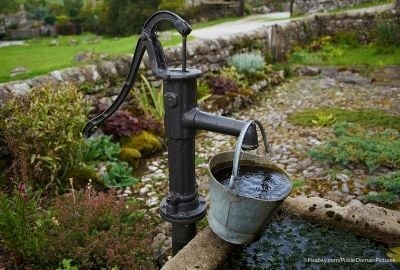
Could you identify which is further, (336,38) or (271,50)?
(336,38)

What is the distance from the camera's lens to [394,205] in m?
3.29

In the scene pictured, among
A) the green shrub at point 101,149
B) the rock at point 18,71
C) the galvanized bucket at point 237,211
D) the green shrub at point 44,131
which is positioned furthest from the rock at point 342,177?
the rock at point 18,71

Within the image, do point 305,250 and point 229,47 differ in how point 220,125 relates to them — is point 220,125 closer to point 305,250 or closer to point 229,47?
point 305,250

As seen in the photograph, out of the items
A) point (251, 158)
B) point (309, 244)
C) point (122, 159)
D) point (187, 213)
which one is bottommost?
point (122, 159)

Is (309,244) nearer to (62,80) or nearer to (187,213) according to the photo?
(187,213)

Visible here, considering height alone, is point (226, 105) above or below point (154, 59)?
below

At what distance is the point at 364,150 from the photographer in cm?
434

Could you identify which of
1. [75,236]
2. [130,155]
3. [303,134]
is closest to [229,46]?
[303,134]

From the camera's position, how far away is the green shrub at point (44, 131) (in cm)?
347

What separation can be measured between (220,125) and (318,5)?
17782 mm

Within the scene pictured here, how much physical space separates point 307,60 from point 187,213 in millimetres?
8846

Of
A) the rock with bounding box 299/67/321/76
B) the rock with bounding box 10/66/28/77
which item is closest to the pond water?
the rock with bounding box 10/66/28/77

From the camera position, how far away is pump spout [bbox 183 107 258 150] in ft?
5.33

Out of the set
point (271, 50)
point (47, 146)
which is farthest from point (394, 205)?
point (271, 50)
